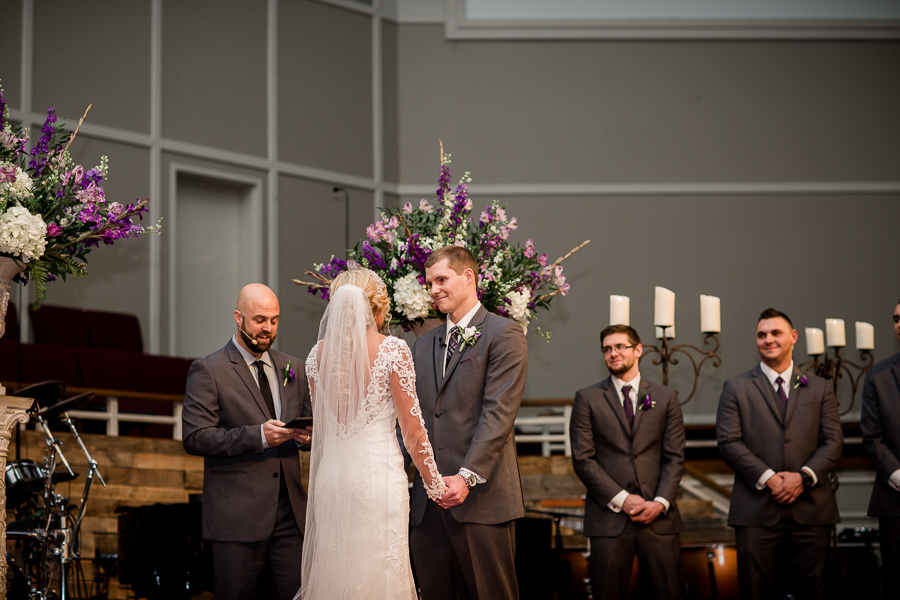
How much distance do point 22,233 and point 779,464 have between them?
349 centimetres

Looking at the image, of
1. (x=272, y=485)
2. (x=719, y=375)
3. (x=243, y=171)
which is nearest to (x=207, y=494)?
(x=272, y=485)

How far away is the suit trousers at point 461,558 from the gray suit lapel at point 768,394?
1.87 metres

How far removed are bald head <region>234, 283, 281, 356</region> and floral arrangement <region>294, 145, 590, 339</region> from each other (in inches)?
24.3

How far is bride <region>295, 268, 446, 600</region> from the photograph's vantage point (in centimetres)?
297

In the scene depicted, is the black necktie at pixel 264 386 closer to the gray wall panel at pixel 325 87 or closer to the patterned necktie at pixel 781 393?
the patterned necktie at pixel 781 393

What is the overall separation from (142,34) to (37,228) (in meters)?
6.18

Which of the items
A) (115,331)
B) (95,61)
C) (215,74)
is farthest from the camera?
(215,74)

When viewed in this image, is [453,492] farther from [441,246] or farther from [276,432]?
[441,246]

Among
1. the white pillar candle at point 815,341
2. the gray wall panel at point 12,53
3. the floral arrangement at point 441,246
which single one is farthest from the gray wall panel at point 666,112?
the floral arrangement at point 441,246

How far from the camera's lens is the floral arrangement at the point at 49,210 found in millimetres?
3197

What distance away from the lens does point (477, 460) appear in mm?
3111

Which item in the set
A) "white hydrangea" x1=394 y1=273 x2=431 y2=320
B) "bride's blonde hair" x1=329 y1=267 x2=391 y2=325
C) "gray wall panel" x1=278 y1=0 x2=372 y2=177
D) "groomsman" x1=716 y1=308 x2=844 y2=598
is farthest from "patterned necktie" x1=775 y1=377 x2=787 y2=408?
"gray wall panel" x1=278 y1=0 x2=372 y2=177

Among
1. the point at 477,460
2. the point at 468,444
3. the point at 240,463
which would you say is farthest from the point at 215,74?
the point at 477,460

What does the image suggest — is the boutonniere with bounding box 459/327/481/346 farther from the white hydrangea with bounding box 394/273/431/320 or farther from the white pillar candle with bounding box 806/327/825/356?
the white pillar candle with bounding box 806/327/825/356
